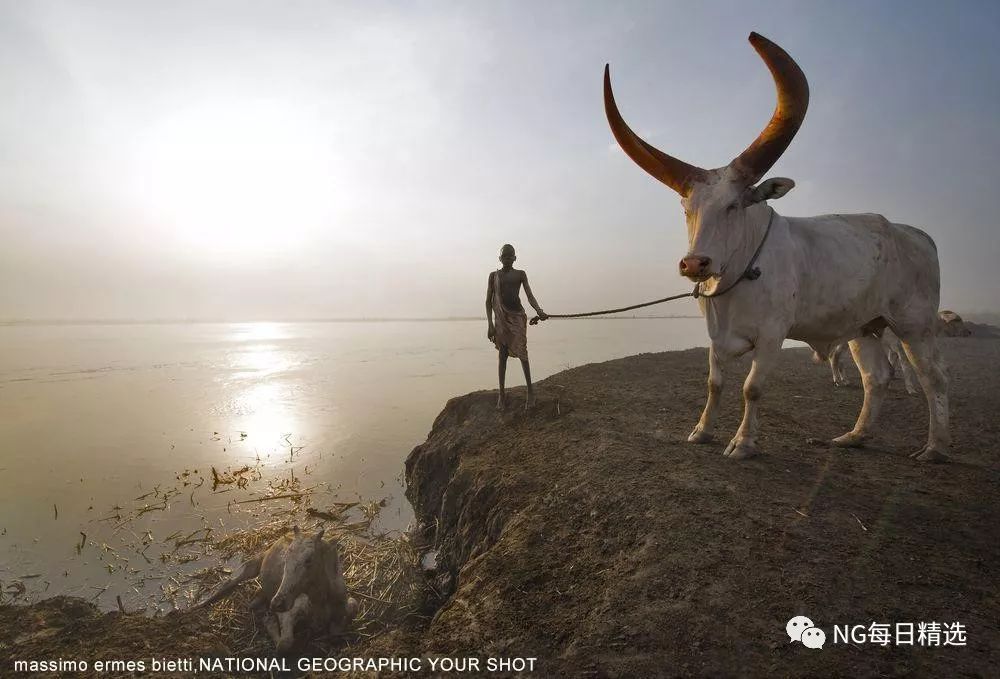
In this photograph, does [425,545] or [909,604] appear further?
[425,545]

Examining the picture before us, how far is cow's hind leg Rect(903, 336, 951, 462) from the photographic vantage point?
4160 mm

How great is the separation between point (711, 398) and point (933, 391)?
2.12m

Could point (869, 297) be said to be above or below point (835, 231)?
below

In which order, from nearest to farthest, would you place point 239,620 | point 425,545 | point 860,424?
point 239,620 < point 860,424 < point 425,545

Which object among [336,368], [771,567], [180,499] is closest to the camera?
[771,567]

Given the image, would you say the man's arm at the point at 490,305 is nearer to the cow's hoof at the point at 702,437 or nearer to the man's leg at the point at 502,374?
the man's leg at the point at 502,374

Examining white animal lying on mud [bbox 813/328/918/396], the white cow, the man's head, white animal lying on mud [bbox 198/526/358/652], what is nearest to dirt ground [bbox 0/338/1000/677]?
white animal lying on mud [bbox 198/526/358/652]

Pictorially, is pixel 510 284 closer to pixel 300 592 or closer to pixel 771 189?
pixel 771 189

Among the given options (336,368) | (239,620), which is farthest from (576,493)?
(336,368)

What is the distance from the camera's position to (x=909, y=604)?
2.10 meters

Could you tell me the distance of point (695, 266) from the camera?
3.44m

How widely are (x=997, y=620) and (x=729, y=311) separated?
8.43 feet

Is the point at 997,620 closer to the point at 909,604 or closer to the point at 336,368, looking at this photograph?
the point at 909,604

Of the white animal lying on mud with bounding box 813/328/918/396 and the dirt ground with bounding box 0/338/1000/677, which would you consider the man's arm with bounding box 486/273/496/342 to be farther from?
the white animal lying on mud with bounding box 813/328/918/396
